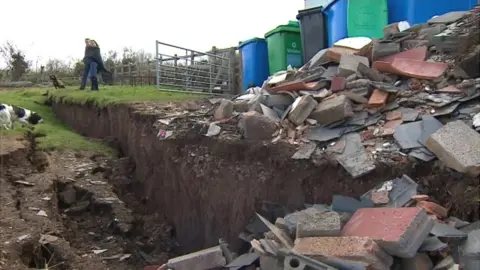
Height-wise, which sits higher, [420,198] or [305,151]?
[305,151]

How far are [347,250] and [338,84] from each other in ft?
8.62

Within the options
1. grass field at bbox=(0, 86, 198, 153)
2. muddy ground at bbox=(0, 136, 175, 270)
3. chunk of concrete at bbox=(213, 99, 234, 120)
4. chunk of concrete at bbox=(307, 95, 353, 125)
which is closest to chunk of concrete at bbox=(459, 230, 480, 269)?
chunk of concrete at bbox=(307, 95, 353, 125)

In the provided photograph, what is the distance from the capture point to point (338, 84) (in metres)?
5.46

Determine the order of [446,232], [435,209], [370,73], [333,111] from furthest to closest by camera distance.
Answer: [370,73] → [333,111] → [435,209] → [446,232]

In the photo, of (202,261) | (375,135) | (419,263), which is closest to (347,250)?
(419,263)

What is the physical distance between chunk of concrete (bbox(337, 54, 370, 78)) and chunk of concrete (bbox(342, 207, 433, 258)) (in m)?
2.37

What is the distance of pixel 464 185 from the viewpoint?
3.77 metres

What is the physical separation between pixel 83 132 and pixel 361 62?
24.8 ft

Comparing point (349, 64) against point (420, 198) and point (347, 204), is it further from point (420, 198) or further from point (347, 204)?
point (420, 198)

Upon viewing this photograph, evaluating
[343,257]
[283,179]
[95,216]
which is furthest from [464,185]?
[95,216]

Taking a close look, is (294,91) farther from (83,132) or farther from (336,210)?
(83,132)

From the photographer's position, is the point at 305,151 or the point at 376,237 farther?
the point at 305,151

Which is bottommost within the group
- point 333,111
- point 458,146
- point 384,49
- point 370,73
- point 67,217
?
point 67,217

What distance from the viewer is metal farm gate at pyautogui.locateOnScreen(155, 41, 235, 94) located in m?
11.7
